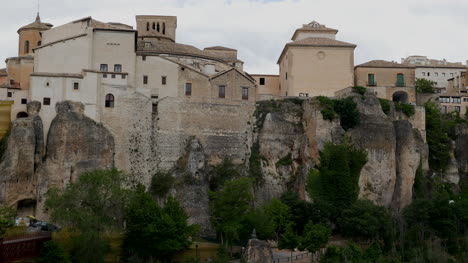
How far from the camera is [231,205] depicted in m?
60.6

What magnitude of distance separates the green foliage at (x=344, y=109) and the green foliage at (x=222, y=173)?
953 cm

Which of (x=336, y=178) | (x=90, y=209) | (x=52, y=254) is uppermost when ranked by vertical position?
(x=336, y=178)

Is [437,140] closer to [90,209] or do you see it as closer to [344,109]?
[344,109]

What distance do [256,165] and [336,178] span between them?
6.77 m

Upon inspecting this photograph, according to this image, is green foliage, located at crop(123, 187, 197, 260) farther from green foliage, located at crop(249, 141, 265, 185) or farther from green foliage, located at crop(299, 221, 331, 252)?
green foliage, located at crop(249, 141, 265, 185)

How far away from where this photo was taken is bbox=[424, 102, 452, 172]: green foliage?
249 feet

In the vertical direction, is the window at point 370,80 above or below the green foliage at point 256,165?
above

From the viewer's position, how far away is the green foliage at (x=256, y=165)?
222ft

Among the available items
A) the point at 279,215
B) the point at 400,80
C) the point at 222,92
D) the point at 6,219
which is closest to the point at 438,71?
the point at 400,80

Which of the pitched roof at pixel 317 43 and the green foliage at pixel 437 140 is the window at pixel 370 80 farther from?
the green foliage at pixel 437 140

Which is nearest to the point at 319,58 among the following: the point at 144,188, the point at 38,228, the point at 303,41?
the point at 303,41

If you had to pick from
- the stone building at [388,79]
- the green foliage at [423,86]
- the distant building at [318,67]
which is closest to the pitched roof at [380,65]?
the stone building at [388,79]

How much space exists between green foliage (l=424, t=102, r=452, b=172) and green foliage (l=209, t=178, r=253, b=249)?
22.2 metres

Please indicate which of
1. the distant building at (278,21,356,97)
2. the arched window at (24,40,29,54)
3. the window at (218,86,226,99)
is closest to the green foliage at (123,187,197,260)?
the window at (218,86,226,99)
